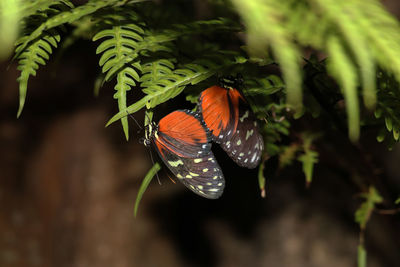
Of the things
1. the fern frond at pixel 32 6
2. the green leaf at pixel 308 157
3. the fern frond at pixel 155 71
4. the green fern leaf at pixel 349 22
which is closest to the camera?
the green fern leaf at pixel 349 22

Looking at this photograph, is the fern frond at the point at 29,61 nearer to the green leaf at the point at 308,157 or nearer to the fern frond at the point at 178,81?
the fern frond at the point at 178,81

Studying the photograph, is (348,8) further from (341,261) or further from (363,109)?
(341,261)

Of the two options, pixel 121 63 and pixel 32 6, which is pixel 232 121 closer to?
pixel 121 63

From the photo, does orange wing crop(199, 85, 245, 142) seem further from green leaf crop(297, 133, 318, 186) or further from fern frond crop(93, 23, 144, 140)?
Answer: green leaf crop(297, 133, 318, 186)

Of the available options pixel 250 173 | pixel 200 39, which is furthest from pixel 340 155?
pixel 250 173

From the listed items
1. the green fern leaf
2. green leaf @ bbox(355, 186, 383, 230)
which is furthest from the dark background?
the green fern leaf

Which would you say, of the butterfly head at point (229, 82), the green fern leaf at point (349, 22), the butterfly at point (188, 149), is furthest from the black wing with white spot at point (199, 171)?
the green fern leaf at point (349, 22)
